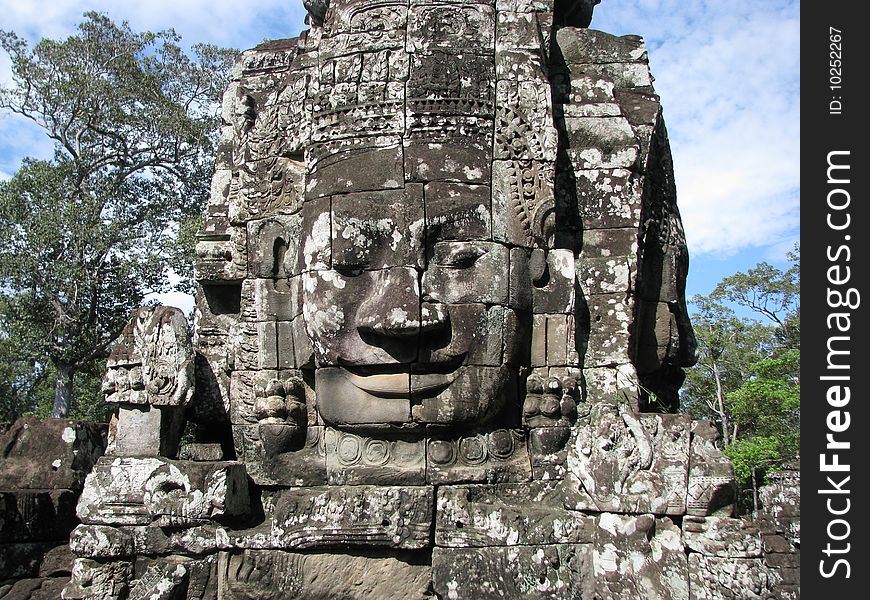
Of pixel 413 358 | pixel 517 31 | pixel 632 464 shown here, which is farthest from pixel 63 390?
pixel 632 464

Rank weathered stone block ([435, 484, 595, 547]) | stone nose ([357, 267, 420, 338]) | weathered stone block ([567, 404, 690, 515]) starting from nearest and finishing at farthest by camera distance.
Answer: weathered stone block ([567, 404, 690, 515]) < weathered stone block ([435, 484, 595, 547]) < stone nose ([357, 267, 420, 338])

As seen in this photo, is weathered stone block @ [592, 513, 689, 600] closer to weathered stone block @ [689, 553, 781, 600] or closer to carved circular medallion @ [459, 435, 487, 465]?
weathered stone block @ [689, 553, 781, 600]

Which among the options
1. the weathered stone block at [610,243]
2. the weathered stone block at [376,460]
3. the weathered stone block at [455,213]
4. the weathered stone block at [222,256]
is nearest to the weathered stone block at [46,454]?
the weathered stone block at [222,256]

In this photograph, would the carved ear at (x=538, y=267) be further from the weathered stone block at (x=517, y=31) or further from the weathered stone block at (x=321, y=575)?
the weathered stone block at (x=321, y=575)

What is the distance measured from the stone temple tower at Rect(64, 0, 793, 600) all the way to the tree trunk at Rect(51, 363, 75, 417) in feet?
41.4

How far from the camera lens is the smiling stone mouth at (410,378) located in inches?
205

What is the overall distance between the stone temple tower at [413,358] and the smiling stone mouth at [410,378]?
0.01 meters

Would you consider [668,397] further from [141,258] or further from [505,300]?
[141,258]

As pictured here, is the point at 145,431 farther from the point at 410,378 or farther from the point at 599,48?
the point at 599,48

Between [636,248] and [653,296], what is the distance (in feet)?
1.94

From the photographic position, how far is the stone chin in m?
5.20

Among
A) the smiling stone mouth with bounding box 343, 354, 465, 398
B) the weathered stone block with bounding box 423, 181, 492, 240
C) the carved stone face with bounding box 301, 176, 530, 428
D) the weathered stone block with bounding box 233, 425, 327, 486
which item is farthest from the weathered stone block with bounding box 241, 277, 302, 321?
the weathered stone block with bounding box 423, 181, 492, 240

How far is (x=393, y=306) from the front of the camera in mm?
5129

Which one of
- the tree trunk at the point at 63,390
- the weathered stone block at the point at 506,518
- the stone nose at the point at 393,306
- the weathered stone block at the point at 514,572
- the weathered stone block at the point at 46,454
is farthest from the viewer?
the tree trunk at the point at 63,390
